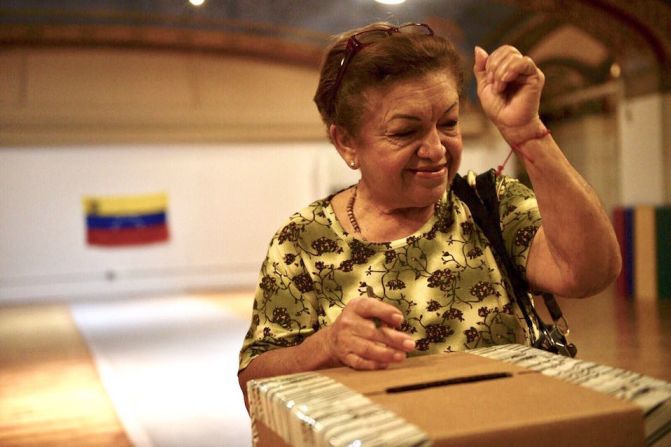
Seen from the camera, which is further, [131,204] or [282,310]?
[131,204]

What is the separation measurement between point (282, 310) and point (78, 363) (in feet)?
18.2

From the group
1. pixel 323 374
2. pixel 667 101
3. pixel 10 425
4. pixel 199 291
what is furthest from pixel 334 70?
pixel 199 291

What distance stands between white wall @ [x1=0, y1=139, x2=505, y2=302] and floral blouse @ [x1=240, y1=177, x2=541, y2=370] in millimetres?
12070

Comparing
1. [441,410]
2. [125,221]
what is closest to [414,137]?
[441,410]

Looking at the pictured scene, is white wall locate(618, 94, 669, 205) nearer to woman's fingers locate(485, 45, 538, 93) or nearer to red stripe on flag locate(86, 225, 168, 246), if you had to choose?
red stripe on flag locate(86, 225, 168, 246)

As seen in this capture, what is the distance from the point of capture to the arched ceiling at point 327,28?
8992 millimetres

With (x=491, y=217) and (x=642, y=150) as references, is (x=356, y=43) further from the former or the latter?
(x=642, y=150)

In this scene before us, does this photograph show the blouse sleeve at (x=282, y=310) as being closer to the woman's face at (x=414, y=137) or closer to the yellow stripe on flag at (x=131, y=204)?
the woman's face at (x=414, y=137)

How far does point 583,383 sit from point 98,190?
1285cm

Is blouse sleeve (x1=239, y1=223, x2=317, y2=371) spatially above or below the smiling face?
below

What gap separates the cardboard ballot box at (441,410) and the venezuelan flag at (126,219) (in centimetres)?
1253

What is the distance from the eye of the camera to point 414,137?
1.33 meters

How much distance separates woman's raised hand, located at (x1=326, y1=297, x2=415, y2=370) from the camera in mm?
1071

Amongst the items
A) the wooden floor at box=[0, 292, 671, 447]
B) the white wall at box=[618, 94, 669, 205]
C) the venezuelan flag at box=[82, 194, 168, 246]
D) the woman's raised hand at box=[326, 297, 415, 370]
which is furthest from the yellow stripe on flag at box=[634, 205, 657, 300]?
the woman's raised hand at box=[326, 297, 415, 370]
